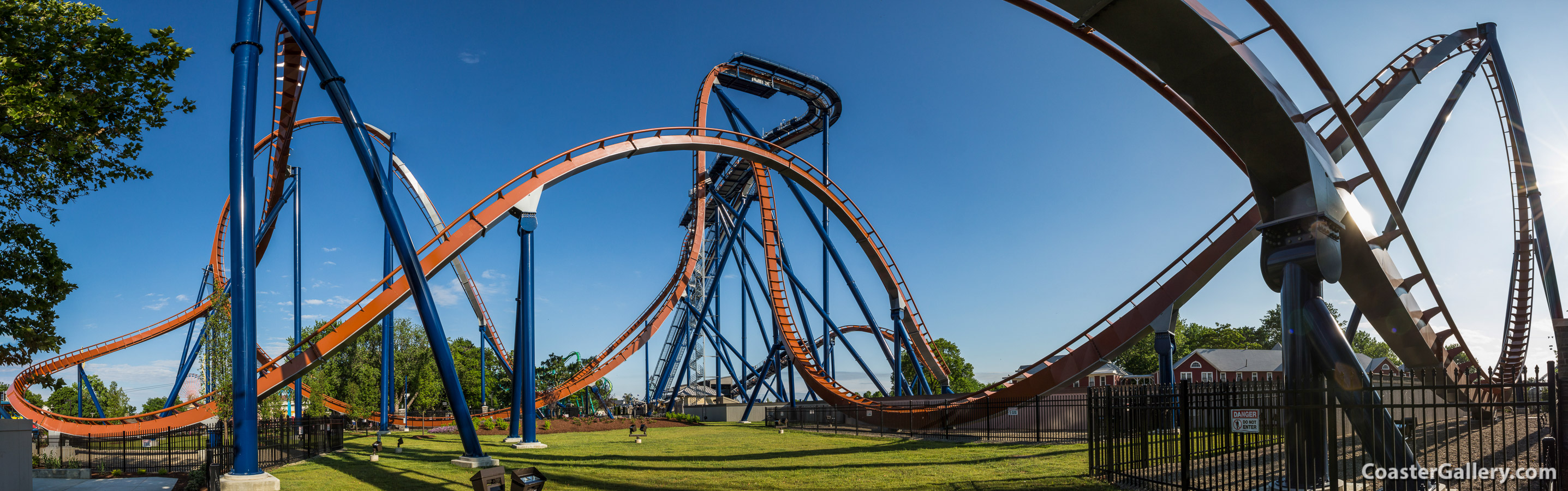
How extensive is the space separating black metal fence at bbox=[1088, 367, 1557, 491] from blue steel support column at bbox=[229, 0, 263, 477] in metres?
11.2

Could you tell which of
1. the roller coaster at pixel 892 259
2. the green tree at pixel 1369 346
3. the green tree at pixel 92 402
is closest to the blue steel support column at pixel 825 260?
the roller coaster at pixel 892 259

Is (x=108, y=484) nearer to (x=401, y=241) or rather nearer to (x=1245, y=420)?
(x=401, y=241)

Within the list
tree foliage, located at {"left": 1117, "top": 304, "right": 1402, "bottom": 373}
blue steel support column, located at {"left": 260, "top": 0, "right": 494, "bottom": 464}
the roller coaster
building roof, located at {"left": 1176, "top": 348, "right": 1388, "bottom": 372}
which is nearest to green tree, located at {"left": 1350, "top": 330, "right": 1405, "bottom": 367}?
tree foliage, located at {"left": 1117, "top": 304, "right": 1402, "bottom": 373}

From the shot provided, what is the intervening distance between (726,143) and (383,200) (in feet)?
29.4

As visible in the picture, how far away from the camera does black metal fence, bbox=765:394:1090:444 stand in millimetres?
18312

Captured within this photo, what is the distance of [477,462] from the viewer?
43.1 ft

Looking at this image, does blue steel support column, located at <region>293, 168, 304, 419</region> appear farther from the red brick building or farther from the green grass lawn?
the red brick building

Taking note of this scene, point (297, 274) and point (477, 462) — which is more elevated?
point (297, 274)

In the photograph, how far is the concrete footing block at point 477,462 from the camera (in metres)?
13.1

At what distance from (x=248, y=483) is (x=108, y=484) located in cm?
518

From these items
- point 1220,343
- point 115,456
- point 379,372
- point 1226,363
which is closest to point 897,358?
point 115,456

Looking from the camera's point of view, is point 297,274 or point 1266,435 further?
point 297,274

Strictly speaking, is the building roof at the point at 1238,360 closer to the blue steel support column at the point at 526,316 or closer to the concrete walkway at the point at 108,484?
the blue steel support column at the point at 526,316

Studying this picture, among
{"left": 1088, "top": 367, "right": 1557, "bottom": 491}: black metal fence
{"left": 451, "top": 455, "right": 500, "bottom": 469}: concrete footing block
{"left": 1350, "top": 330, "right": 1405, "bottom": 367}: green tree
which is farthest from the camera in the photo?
{"left": 1350, "top": 330, "right": 1405, "bottom": 367}: green tree
